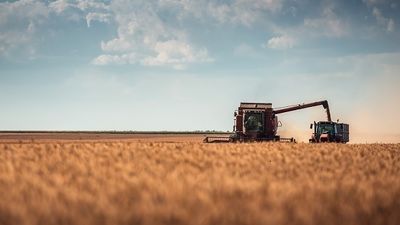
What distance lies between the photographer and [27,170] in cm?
1166

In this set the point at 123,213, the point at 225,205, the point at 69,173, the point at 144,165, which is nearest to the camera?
the point at 123,213

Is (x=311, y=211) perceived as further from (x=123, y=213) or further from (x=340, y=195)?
(x=123, y=213)

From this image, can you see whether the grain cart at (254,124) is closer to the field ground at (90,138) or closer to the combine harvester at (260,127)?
the combine harvester at (260,127)

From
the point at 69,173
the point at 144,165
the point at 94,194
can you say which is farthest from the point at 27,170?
the point at 94,194

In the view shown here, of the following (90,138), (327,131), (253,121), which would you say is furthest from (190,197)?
(90,138)

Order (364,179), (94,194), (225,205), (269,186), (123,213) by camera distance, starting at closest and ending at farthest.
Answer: (123,213) < (225,205) < (94,194) < (269,186) < (364,179)

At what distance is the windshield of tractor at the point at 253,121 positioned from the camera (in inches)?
1452

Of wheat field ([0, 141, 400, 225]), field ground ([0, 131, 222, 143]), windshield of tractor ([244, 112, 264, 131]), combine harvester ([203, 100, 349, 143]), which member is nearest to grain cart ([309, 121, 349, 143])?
combine harvester ([203, 100, 349, 143])

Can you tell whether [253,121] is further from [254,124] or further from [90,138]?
[90,138]

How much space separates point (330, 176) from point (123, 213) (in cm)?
557

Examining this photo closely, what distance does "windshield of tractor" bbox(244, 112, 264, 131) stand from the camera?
36875 millimetres

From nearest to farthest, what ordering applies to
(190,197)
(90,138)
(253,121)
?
(190,197) → (253,121) → (90,138)

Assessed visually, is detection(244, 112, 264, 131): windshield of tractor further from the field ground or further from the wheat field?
the wheat field

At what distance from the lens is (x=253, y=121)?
1454 inches
